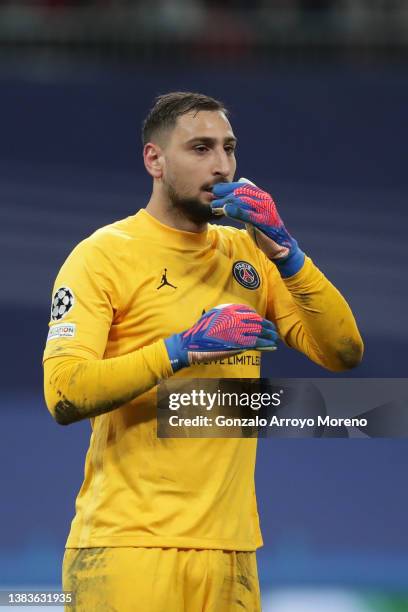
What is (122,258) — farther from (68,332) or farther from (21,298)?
(21,298)

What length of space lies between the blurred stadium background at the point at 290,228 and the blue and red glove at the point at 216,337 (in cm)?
202

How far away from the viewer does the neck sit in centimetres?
283

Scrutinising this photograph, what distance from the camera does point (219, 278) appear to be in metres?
2.80

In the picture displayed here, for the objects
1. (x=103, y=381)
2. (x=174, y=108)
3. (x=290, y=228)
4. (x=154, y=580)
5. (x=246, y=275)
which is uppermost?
(x=290, y=228)

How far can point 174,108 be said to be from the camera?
285 centimetres

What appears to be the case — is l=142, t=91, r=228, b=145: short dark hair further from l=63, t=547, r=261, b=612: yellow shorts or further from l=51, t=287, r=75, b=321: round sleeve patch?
l=63, t=547, r=261, b=612: yellow shorts

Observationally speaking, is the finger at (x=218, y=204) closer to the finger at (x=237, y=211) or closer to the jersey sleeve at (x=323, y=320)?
the finger at (x=237, y=211)

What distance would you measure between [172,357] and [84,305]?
233 mm

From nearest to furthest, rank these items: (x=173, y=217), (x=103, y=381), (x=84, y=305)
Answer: (x=103, y=381), (x=84, y=305), (x=173, y=217)

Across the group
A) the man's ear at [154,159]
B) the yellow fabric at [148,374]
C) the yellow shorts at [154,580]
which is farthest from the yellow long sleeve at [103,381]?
the man's ear at [154,159]

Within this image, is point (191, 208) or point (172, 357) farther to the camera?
point (191, 208)

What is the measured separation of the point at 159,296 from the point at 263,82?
2746 mm

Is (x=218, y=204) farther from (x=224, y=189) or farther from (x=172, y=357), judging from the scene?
(x=172, y=357)

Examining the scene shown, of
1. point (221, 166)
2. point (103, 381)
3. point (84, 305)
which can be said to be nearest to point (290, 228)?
point (221, 166)
